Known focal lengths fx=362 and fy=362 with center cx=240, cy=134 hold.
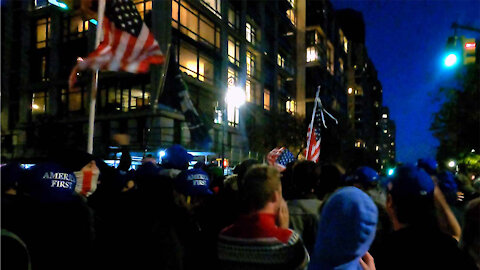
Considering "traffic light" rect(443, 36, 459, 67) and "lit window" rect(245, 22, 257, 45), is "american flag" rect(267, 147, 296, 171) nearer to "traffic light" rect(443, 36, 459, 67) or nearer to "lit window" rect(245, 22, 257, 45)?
"traffic light" rect(443, 36, 459, 67)

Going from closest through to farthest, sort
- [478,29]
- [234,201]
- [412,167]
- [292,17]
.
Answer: [412,167]
[234,201]
[478,29]
[292,17]

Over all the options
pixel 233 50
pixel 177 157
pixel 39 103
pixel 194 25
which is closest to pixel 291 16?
pixel 233 50

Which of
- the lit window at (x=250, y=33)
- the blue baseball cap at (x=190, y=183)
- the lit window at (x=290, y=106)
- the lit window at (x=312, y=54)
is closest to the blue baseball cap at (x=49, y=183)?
the blue baseball cap at (x=190, y=183)

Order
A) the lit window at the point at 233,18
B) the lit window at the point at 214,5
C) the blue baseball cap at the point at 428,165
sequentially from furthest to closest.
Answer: the lit window at the point at 233,18 < the lit window at the point at 214,5 < the blue baseball cap at the point at 428,165

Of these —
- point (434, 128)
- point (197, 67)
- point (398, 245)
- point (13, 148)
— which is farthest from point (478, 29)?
point (13, 148)

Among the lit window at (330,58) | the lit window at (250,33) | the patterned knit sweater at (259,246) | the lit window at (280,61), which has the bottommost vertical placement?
the patterned knit sweater at (259,246)

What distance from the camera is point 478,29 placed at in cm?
1012

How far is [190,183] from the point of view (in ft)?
11.4

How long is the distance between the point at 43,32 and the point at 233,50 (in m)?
15.7

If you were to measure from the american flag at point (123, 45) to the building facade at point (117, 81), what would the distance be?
14.9 meters

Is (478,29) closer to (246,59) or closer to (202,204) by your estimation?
(202,204)

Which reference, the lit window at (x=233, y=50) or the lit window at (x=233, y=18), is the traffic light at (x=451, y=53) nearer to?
the lit window at (x=233, y=50)

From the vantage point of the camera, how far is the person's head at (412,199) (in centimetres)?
231

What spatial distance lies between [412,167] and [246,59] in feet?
112
